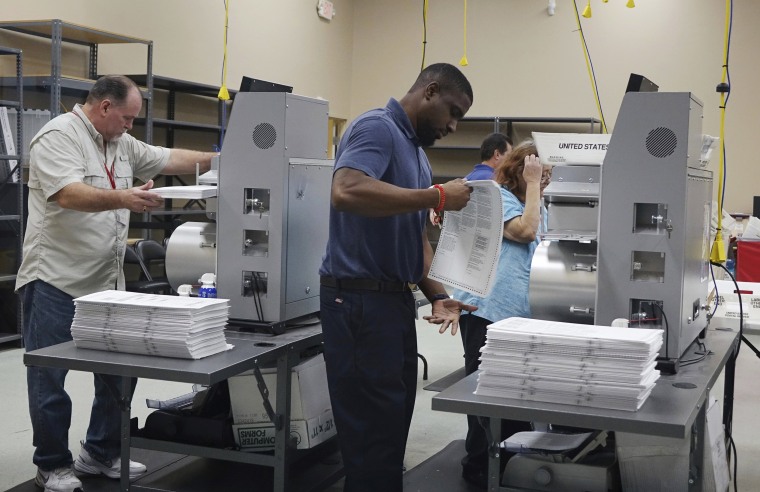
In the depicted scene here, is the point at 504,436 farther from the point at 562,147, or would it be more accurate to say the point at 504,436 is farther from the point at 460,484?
the point at 562,147

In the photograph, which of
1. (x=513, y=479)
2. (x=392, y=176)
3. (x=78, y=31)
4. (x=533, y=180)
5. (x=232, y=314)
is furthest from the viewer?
(x=78, y=31)

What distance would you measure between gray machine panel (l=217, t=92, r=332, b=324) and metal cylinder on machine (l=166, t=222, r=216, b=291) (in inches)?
6.8

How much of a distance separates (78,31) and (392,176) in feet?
15.1

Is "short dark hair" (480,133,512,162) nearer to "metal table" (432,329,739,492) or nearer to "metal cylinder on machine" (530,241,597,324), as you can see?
"metal cylinder on machine" (530,241,597,324)

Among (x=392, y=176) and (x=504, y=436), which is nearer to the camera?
(x=392, y=176)

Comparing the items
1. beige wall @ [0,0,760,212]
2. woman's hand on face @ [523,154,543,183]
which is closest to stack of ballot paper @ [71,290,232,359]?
woman's hand on face @ [523,154,543,183]

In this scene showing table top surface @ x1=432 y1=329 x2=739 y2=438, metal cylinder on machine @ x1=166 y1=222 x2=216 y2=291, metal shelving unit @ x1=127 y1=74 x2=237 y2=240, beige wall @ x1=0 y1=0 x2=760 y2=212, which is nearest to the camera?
table top surface @ x1=432 y1=329 x2=739 y2=438

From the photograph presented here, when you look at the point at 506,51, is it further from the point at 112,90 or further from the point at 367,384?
the point at 367,384

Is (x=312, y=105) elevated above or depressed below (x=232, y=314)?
above

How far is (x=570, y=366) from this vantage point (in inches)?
76.8

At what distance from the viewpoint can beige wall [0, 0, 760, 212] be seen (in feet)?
29.3

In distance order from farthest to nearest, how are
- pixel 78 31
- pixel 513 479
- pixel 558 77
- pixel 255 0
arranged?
pixel 558 77 → pixel 255 0 → pixel 78 31 → pixel 513 479

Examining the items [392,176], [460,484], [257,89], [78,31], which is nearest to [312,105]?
[257,89]

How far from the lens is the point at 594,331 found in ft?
6.78
